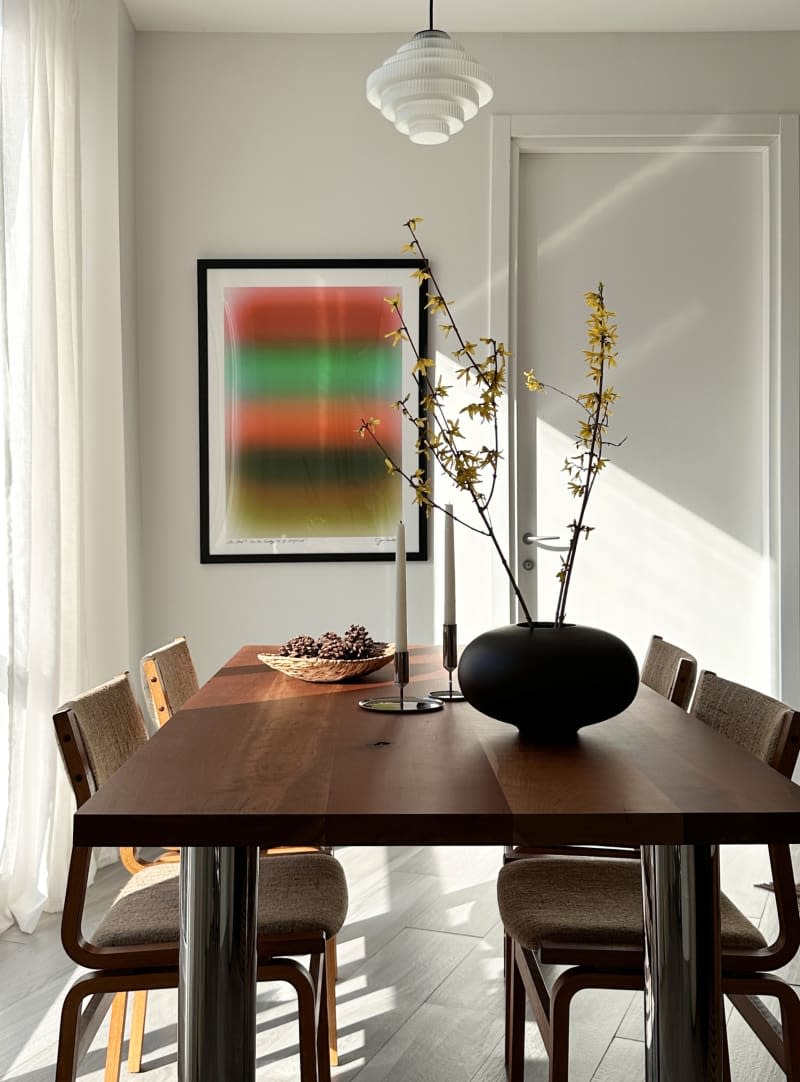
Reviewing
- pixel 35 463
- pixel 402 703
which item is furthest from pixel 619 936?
pixel 35 463

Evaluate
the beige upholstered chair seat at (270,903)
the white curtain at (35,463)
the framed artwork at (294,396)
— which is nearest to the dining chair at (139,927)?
the beige upholstered chair seat at (270,903)

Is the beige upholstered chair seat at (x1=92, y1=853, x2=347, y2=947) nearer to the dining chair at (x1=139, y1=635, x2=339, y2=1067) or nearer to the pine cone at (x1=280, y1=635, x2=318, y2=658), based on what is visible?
the dining chair at (x1=139, y1=635, x2=339, y2=1067)

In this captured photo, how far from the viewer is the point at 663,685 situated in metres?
2.21

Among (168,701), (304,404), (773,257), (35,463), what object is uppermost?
(773,257)

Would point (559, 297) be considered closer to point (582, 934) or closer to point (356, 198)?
point (356, 198)

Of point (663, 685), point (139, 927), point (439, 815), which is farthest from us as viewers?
point (663, 685)

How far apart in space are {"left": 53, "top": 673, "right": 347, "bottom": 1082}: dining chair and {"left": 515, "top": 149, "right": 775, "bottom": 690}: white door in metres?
2.31

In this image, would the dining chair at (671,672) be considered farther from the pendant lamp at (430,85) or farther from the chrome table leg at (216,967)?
the pendant lamp at (430,85)

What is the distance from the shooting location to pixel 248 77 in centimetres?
384

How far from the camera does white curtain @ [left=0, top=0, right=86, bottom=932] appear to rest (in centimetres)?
281

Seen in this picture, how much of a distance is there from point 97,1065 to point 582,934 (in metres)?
1.11

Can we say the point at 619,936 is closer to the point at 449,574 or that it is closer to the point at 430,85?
the point at 449,574

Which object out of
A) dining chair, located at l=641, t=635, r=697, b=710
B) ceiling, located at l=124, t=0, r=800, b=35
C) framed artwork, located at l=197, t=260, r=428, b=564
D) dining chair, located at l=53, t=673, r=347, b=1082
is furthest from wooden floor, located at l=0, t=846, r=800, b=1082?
ceiling, located at l=124, t=0, r=800, b=35

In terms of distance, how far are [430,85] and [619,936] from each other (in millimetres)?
1629
